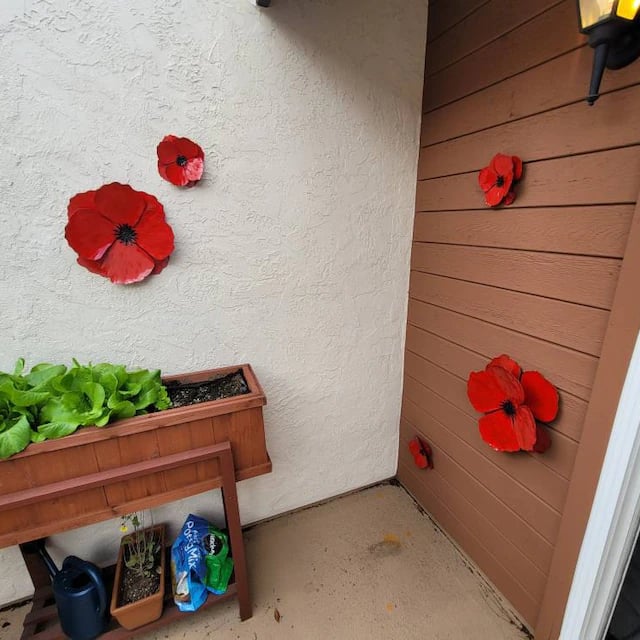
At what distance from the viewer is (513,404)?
102 centimetres

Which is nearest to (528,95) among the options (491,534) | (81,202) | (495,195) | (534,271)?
(495,195)

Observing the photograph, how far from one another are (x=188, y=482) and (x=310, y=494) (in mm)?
800

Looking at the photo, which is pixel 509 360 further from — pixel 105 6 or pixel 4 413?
pixel 105 6

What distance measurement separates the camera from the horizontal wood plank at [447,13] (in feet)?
3.61

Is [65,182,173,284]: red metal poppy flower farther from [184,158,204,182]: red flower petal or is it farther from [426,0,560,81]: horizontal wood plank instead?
[426,0,560,81]: horizontal wood plank

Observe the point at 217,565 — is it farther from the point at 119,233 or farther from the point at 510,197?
the point at 510,197

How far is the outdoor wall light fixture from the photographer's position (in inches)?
24.2

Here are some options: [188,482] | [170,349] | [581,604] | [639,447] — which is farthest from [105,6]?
[581,604]

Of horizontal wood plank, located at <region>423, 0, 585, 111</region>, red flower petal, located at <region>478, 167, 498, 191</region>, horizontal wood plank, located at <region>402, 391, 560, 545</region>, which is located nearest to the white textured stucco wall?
horizontal wood plank, located at <region>423, 0, 585, 111</region>

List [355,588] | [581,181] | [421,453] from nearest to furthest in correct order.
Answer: [581,181], [355,588], [421,453]

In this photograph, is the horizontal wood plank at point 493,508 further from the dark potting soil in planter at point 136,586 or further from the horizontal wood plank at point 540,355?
the dark potting soil in planter at point 136,586

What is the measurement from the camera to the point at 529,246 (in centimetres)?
98

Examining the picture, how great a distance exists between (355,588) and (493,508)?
594 mm

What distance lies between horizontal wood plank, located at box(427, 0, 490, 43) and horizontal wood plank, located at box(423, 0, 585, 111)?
13cm
